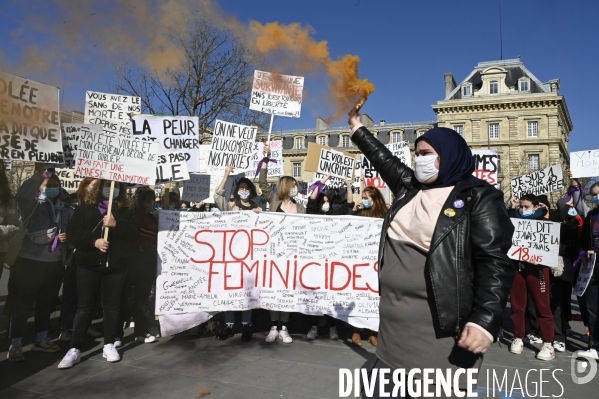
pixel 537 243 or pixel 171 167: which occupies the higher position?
pixel 171 167

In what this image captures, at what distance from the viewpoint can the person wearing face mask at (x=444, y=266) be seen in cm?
214

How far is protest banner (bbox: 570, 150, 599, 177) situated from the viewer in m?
7.15

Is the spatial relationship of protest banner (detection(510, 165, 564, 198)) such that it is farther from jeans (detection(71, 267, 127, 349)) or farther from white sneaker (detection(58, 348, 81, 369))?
white sneaker (detection(58, 348, 81, 369))

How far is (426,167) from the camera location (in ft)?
8.04

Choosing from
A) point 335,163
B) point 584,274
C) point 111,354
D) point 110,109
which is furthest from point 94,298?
point 584,274

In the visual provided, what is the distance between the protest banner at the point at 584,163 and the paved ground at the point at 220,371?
2.85 meters

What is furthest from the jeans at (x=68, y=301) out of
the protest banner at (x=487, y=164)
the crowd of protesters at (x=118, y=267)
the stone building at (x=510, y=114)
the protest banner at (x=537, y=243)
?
the stone building at (x=510, y=114)

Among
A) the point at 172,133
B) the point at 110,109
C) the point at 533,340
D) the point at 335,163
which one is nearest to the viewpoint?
the point at 533,340

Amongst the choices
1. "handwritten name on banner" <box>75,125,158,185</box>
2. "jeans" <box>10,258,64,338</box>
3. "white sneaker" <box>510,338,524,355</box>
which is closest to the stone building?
"white sneaker" <box>510,338,524,355</box>

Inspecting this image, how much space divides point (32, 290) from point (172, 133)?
3421 millimetres

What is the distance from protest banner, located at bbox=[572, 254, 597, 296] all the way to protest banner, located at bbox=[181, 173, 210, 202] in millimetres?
6850

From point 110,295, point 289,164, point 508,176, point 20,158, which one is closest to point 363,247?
point 110,295

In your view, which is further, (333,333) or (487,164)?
(487,164)

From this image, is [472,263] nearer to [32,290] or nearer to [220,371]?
[220,371]
